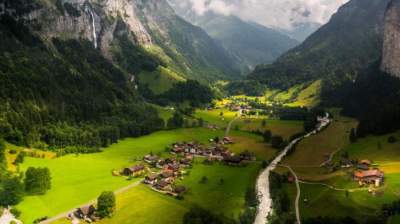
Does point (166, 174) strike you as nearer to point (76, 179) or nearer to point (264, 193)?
point (76, 179)

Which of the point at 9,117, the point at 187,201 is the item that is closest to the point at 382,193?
the point at 187,201

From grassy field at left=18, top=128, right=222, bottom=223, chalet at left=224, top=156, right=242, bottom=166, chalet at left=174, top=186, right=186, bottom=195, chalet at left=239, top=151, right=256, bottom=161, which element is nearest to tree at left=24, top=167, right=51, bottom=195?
grassy field at left=18, top=128, right=222, bottom=223

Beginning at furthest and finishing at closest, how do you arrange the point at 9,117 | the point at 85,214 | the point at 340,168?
1. the point at 9,117
2. the point at 340,168
3. the point at 85,214

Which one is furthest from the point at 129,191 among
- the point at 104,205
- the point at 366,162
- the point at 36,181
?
the point at 366,162

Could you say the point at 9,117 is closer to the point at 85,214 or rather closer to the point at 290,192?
the point at 85,214

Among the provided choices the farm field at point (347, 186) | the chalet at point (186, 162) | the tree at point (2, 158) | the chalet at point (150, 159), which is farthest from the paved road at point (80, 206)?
the farm field at point (347, 186)

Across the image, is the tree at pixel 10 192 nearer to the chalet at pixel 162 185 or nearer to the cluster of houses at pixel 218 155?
the chalet at pixel 162 185

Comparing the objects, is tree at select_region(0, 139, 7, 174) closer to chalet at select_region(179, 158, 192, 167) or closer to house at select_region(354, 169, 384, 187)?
chalet at select_region(179, 158, 192, 167)
